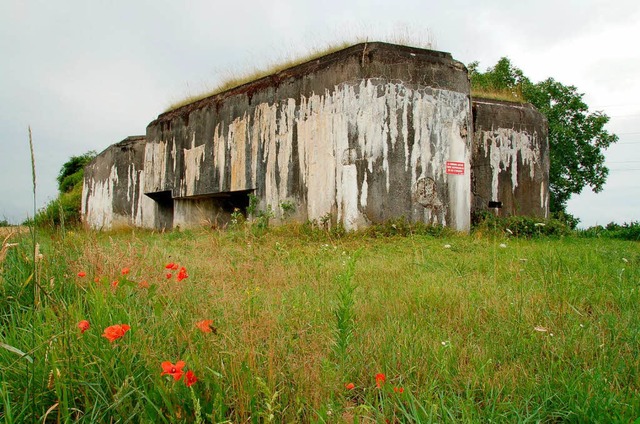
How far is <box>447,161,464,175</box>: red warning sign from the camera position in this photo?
752 centimetres

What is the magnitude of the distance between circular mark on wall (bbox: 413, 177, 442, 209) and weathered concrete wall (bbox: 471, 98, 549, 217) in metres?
1.67

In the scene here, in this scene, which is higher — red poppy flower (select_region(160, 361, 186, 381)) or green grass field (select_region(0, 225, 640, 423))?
red poppy flower (select_region(160, 361, 186, 381))

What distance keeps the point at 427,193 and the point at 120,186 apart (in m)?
9.24

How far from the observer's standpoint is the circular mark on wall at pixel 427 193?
24.1 feet

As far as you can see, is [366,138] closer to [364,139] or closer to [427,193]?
[364,139]

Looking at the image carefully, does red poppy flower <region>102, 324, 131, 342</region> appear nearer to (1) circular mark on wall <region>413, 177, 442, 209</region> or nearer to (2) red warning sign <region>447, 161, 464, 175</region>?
(1) circular mark on wall <region>413, 177, 442, 209</region>

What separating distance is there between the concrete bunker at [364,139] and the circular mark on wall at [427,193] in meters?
0.01

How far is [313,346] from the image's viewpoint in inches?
93.1

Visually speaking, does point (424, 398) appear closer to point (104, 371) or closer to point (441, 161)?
point (104, 371)

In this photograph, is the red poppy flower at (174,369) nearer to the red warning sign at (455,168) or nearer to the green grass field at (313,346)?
the green grass field at (313,346)

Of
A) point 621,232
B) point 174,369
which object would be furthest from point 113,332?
point 621,232

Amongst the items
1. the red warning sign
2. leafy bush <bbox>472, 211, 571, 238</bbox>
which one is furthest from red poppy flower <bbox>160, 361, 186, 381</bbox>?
leafy bush <bbox>472, 211, 571, 238</bbox>

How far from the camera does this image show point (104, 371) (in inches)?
76.7

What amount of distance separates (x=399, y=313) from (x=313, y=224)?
180 inches
